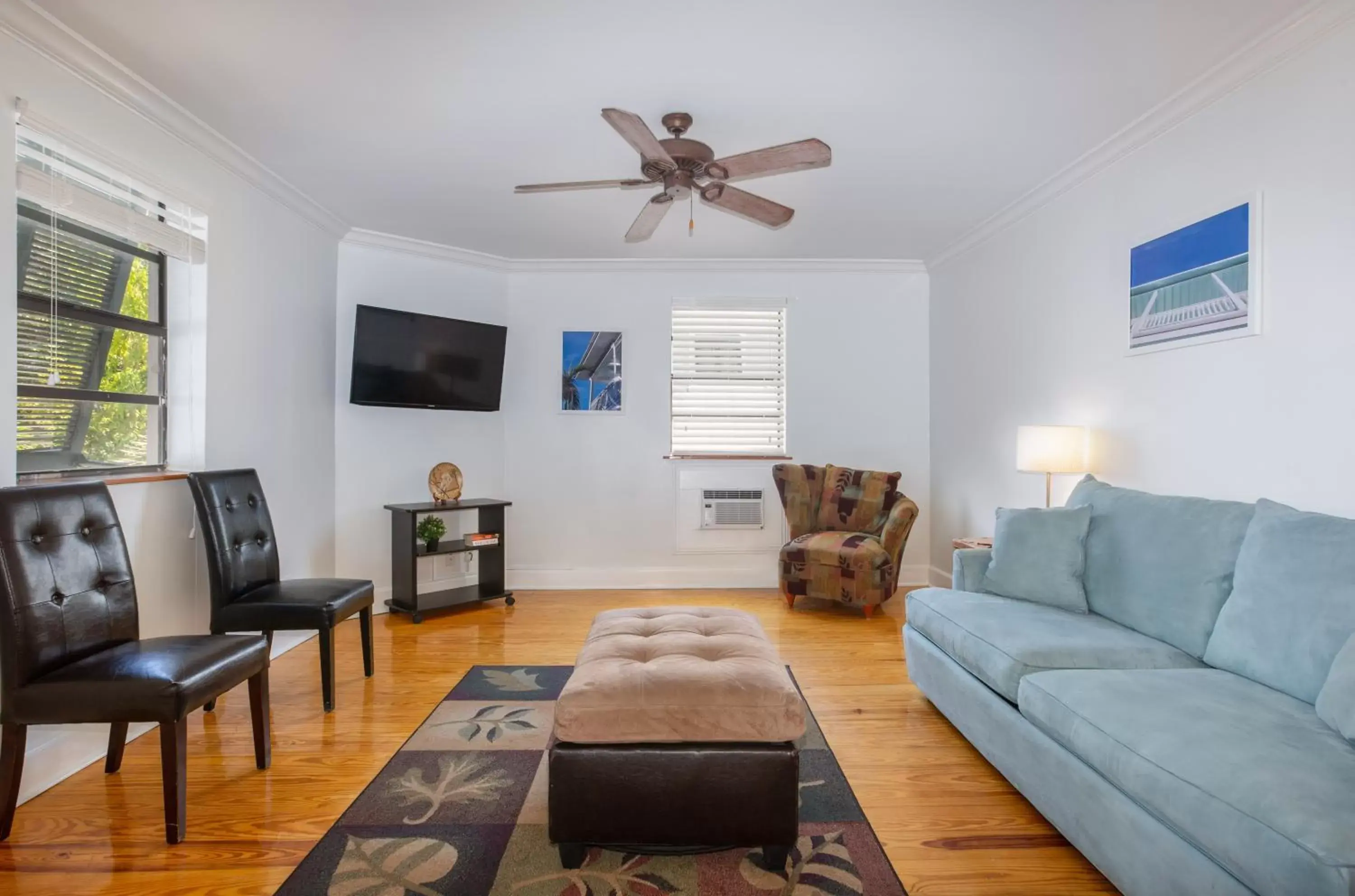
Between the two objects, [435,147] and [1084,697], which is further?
[435,147]

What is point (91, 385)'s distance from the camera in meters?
2.76

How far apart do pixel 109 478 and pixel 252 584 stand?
0.71m

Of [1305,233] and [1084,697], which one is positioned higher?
[1305,233]

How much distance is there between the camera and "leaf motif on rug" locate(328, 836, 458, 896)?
1.78 metres

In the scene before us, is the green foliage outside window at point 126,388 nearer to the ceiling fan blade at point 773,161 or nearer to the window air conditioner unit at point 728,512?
the ceiling fan blade at point 773,161

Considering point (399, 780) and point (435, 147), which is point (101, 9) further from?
point (399, 780)

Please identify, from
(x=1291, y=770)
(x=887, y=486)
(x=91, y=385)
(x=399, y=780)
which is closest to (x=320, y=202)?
(x=91, y=385)

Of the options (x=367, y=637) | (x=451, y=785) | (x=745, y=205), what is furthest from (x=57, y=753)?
(x=745, y=205)

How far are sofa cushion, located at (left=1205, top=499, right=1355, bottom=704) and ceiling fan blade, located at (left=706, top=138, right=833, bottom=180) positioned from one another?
1893mm

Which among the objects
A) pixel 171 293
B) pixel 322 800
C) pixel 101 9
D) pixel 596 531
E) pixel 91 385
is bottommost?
pixel 322 800

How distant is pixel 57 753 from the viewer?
7.70 feet

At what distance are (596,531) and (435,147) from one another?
3058 mm

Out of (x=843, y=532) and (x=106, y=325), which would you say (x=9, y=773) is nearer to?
(x=106, y=325)

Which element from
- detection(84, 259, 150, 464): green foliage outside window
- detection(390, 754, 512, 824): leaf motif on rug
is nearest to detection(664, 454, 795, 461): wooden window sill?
detection(390, 754, 512, 824): leaf motif on rug
